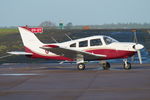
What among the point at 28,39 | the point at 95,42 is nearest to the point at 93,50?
the point at 95,42

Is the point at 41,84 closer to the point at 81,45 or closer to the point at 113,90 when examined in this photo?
the point at 113,90

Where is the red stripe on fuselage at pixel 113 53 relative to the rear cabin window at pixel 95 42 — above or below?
below

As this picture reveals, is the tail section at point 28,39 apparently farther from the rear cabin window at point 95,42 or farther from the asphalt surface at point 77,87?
the asphalt surface at point 77,87

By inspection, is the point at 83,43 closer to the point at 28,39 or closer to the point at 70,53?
the point at 70,53

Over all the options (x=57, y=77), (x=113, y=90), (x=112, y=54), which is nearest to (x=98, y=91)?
(x=113, y=90)

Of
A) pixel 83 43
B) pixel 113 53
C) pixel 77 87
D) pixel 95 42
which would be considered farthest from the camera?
pixel 83 43

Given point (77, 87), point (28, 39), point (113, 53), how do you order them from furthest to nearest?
1. point (28, 39)
2. point (113, 53)
3. point (77, 87)

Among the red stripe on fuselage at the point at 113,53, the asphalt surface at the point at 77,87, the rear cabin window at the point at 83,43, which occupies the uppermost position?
the rear cabin window at the point at 83,43

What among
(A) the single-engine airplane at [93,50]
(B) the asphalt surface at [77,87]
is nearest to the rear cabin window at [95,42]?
(A) the single-engine airplane at [93,50]

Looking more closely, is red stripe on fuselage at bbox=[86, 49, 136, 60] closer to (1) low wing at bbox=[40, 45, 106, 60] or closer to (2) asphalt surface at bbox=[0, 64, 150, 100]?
(1) low wing at bbox=[40, 45, 106, 60]

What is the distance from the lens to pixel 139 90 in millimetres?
15523

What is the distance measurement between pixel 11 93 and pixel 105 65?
1027 centimetres

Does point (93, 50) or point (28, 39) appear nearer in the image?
point (93, 50)

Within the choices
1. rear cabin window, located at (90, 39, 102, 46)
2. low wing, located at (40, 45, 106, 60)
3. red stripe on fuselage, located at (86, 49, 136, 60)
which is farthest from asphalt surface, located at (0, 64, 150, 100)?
rear cabin window, located at (90, 39, 102, 46)
